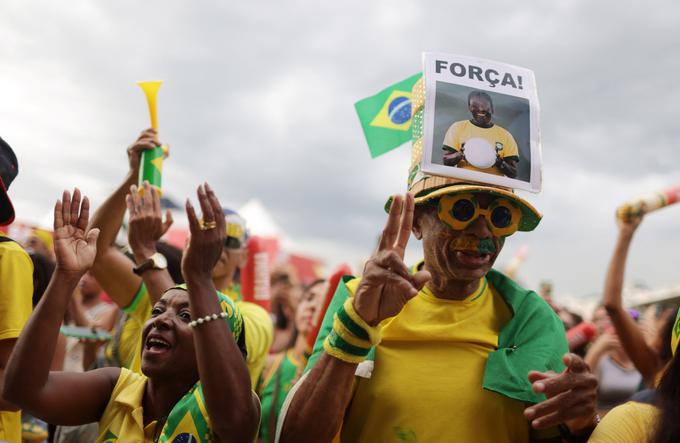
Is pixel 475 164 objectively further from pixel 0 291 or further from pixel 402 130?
pixel 0 291

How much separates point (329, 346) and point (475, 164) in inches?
32.6

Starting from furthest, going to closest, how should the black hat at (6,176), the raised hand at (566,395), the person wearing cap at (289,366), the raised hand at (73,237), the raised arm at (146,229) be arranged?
the person wearing cap at (289,366) → the raised arm at (146,229) → the black hat at (6,176) → the raised hand at (73,237) → the raised hand at (566,395)

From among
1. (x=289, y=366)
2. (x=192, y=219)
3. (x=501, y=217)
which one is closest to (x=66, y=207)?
(x=192, y=219)

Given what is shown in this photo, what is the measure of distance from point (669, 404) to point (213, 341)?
1.32m

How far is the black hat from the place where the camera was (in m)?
2.46

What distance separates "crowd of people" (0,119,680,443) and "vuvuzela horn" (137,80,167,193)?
257 millimetres

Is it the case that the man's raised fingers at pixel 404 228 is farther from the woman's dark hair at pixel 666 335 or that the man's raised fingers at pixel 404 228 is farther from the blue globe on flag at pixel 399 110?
the woman's dark hair at pixel 666 335

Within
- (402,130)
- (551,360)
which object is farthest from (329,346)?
(402,130)

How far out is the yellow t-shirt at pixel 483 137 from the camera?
6.96 feet

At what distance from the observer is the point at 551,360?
6.52 ft

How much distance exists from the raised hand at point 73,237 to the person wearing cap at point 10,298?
1.17 feet

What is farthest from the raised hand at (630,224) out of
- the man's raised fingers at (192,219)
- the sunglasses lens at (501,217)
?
the man's raised fingers at (192,219)

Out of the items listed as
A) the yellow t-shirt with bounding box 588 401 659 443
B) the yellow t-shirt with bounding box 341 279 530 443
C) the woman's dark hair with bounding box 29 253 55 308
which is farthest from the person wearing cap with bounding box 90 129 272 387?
the yellow t-shirt with bounding box 588 401 659 443

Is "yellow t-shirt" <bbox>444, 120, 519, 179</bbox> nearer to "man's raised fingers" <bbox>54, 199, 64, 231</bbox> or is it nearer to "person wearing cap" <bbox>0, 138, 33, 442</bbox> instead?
"man's raised fingers" <bbox>54, 199, 64, 231</bbox>
